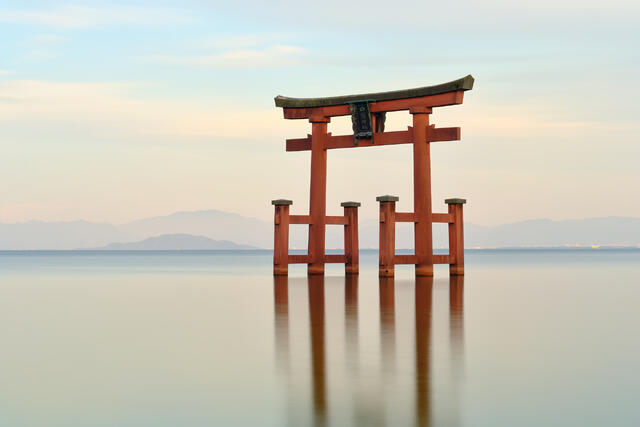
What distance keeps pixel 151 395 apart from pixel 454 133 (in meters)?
14.0

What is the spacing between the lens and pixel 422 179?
18844mm

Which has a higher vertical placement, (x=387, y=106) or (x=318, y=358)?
(x=387, y=106)

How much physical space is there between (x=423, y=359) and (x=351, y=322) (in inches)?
115

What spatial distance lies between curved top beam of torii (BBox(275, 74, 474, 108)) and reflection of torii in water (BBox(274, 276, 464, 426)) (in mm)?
4750

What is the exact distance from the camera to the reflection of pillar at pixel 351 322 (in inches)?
275

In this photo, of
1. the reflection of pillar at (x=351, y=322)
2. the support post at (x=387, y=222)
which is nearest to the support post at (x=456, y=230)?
the support post at (x=387, y=222)

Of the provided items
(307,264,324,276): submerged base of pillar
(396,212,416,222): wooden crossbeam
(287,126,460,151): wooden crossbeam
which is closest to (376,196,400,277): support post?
(396,212,416,222): wooden crossbeam

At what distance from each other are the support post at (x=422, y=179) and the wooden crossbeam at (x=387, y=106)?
0.65 feet

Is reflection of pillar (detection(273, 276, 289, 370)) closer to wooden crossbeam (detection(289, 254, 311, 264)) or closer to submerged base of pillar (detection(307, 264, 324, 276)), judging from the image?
wooden crossbeam (detection(289, 254, 311, 264))

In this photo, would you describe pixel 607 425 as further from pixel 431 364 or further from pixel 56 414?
pixel 56 414

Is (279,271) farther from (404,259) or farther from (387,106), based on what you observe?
(387,106)

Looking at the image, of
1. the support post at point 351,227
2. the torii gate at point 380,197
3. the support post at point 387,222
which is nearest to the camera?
the support post at point 387,222

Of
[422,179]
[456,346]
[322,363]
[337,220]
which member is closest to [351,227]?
[337,220]

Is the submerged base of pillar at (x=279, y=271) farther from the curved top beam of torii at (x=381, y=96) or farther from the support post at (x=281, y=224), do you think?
the curved top beam of torii at (x=381, y=96)
